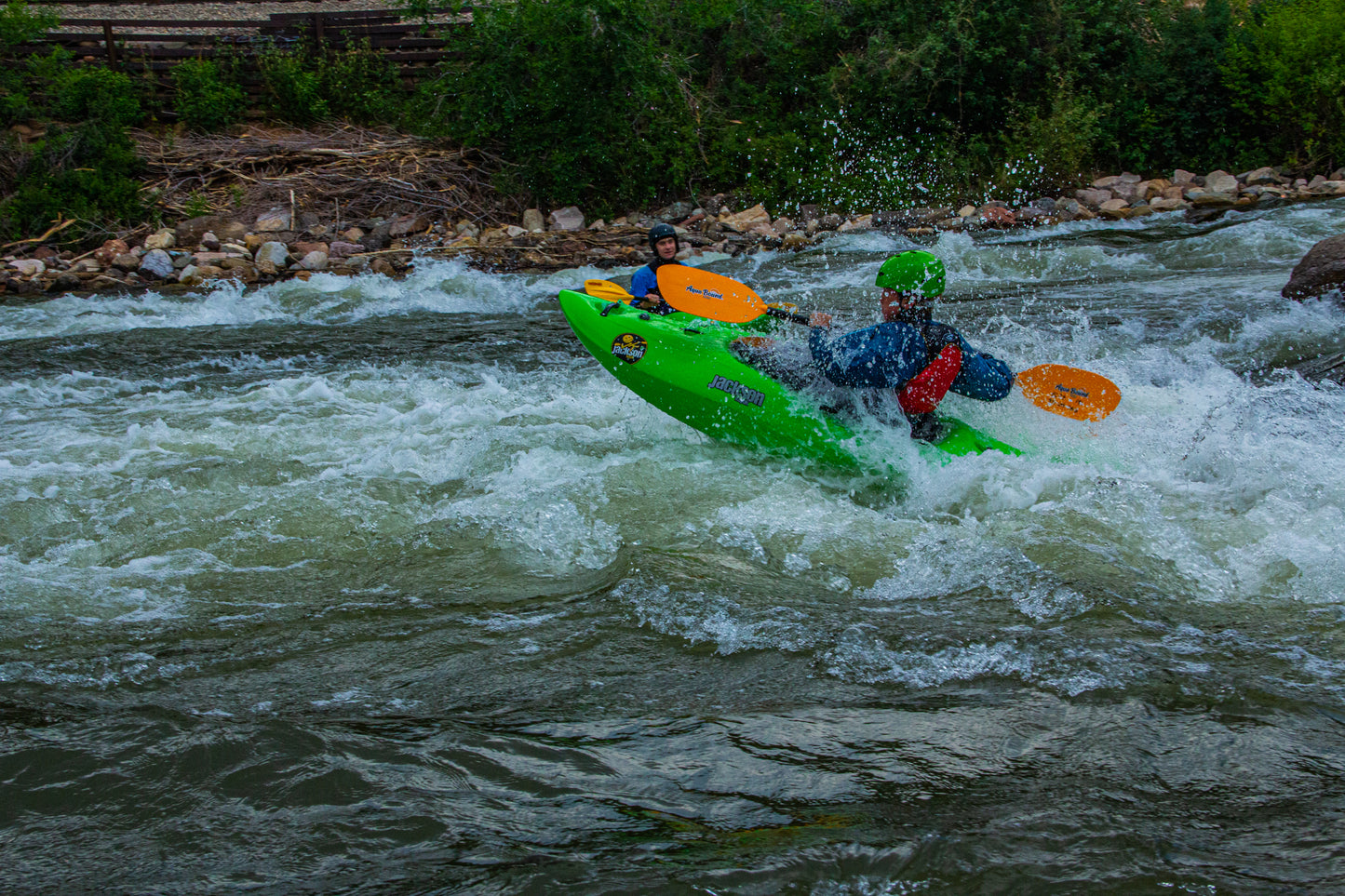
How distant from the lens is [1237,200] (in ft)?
34.0

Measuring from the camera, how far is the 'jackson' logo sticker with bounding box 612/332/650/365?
4.89 meters

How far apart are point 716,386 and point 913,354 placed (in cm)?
109

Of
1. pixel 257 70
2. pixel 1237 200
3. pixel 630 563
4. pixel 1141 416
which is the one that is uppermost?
pixel 257 70

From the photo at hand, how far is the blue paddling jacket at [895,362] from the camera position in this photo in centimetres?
382

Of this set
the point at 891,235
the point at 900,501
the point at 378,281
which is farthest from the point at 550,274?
the point at 900,501

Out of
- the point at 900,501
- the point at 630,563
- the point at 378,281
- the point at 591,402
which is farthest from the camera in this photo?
the point at 378,281

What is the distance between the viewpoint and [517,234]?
10188 mm

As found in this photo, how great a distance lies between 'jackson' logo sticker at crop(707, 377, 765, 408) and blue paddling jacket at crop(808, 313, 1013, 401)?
0.49 metres

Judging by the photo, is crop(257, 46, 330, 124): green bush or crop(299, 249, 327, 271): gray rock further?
crop(257, 46, 330, 124): green bush

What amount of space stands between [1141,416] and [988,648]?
2284 mm

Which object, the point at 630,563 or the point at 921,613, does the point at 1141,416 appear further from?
the point at 630,563

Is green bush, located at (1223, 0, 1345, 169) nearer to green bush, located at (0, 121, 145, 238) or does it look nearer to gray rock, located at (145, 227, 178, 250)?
gray rock, located at (145, 227, 178, 250)

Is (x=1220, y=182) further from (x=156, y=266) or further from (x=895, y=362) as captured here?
(x=156, y=266)

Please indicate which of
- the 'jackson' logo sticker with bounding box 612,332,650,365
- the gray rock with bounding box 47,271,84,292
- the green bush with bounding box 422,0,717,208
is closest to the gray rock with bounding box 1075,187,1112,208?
the green bush with bounding box 422,0,717,208
